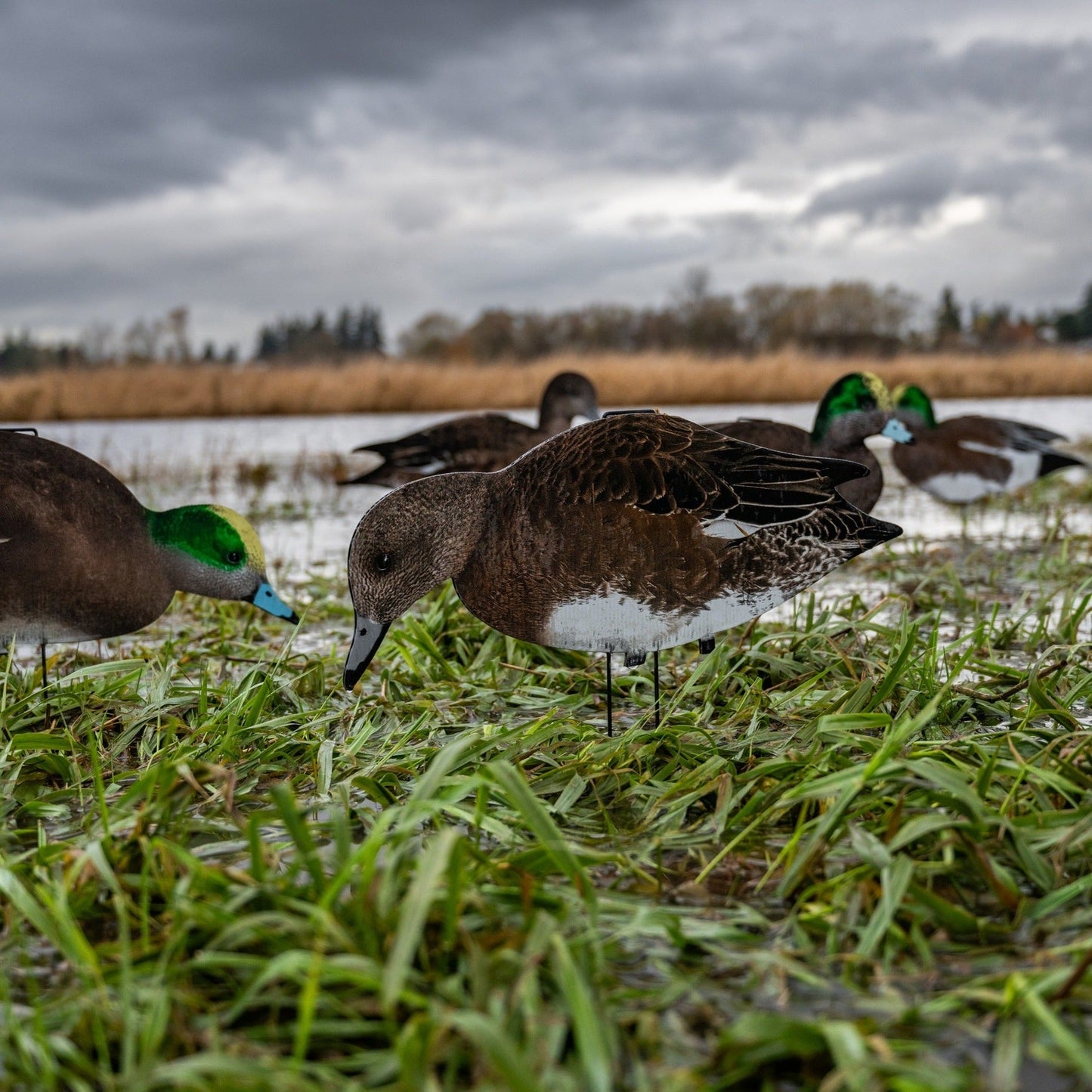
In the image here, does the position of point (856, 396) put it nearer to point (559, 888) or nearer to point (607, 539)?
point (607, 539)

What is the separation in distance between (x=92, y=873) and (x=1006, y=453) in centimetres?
591

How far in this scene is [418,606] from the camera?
483cm

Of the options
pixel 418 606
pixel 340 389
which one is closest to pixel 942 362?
pixel 340 389

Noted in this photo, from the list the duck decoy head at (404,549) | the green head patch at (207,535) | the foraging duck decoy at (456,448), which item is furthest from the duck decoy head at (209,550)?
the foraging duck decoy at (456,448)

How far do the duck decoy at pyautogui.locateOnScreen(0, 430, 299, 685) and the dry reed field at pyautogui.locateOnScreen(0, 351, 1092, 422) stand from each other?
1120 cm

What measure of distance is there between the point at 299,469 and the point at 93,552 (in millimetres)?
6700

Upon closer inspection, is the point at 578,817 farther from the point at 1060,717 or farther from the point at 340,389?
the point at 340,389

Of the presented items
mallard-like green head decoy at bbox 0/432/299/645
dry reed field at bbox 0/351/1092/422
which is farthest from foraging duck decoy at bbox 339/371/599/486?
dry reed field at bbox 0/351/1092/422

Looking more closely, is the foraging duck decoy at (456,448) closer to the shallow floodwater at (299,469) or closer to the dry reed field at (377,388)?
the shallow floodwater at (299,469)

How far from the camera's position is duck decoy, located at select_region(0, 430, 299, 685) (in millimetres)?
2771

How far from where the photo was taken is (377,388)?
47.8 ft

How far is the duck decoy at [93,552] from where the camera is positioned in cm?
277

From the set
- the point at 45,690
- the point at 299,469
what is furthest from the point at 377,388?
the point at 45,690

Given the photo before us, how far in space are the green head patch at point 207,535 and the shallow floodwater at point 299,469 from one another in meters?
2.39
